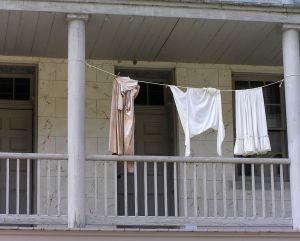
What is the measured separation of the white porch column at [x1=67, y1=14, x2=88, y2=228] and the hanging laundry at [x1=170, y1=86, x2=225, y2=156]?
1.55 meters

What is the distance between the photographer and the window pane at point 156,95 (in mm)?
15117

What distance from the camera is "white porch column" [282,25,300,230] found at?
12.3 metres

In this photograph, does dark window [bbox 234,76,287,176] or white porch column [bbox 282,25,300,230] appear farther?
dark window [bbox 234,76,287,176]

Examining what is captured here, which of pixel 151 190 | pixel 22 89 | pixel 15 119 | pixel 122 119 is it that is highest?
pixel 22 89

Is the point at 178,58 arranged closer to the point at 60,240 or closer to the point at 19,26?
the point at 19,26

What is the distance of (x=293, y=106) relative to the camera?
1248 cm

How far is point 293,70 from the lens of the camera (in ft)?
41.2

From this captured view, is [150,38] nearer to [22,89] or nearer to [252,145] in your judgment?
[252,145]

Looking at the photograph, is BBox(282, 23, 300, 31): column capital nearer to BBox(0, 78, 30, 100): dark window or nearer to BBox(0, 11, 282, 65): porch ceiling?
BBox(0, 11, 282, 65): porch ceiling

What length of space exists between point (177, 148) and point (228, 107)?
1.23 metres

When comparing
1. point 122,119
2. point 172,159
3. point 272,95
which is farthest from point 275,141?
point 122,119

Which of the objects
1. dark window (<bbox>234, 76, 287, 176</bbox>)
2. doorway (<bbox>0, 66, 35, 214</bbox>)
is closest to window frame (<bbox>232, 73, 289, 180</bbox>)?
dark window (<bbox>234, 76, 287, 176</bbox>)

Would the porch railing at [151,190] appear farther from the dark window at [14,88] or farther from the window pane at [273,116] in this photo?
the dark window at [14,88]

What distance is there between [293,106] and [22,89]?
5.02m
